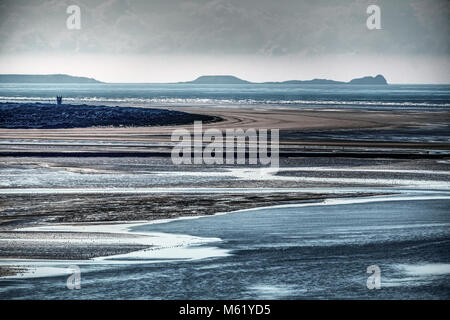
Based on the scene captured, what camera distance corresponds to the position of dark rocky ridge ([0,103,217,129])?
57250mm

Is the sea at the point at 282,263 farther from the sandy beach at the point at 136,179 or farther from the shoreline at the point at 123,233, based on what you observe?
the sandy beach at the point at 136,179

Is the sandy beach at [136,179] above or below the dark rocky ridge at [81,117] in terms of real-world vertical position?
below

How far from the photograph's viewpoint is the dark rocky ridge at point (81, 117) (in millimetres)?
57250

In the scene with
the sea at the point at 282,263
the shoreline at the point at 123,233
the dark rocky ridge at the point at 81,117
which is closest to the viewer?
the sea at the point at 282,263

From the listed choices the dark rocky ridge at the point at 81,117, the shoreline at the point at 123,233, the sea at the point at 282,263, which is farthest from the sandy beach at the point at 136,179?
the dark rocky ridge at the point at 81,117

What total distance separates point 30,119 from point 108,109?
1023cm

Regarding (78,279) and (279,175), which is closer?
(78,279)

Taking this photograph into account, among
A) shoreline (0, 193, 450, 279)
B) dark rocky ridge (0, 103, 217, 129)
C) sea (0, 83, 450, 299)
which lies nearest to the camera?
sea (0, 83, 450, 299)

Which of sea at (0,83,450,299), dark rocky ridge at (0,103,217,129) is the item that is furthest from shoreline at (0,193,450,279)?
dark rocky ridge at (0,103,217,129)

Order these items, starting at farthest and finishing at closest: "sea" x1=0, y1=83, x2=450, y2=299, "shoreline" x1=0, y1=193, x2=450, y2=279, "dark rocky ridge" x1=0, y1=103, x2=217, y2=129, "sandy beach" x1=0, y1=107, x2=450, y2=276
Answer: "dark rocky ridge" x1=0, y1=103, x2=217, y2=129 < "sandy beach" x1=0, y1=107, x2=450, y2=276 < "shoreline" x1=0, y1=193, x2=450, y2=279 < "sea" x1=0, y1=83, x2=450, y2=299

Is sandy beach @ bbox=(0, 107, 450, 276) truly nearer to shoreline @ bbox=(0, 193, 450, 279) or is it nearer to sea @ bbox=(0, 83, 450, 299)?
shoreline @ bbox=(0, 193, 450, 279)

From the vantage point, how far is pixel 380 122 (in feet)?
199
